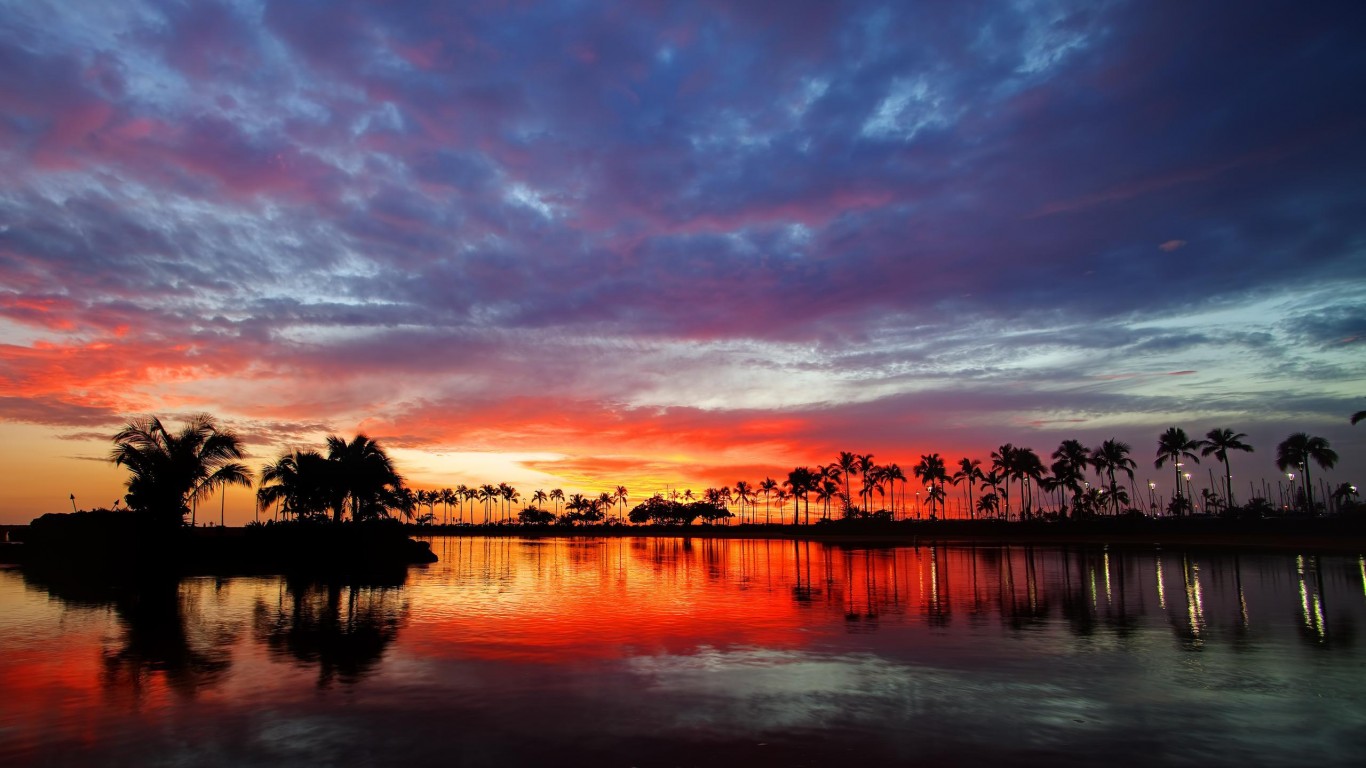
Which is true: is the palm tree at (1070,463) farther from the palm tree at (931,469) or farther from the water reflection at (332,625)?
the water reflection at (332,625)

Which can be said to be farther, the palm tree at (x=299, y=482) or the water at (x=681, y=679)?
the palm tree at (x=299, y=482)

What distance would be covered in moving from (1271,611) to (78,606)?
123 feet

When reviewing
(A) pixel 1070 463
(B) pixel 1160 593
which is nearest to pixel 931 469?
(A) pixel 1070 463

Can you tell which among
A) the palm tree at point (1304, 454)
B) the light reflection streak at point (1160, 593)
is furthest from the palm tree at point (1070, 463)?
the light reflection streak at point (1160, 593)

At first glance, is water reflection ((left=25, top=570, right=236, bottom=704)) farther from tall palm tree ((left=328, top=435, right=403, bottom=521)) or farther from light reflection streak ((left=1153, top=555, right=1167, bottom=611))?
light reflection streak ((left=1153, top=555, right=1167, bottom=611))

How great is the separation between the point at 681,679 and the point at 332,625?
1143 centimetres

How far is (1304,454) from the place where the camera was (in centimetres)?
8669

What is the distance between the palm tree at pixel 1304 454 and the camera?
85125mm

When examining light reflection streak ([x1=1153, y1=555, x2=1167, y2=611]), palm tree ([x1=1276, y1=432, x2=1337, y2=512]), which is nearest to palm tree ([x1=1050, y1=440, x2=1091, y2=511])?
palm tree ([x1=1276, y1=432, x2=1337, y2=512])

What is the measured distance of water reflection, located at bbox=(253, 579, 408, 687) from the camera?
15.2m

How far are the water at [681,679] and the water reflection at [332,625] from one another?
0.14m

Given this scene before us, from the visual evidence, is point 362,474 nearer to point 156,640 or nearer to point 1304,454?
point 156,640

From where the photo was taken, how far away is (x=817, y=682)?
13.7 m

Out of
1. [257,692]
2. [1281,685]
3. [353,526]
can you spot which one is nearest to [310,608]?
[257,692]
